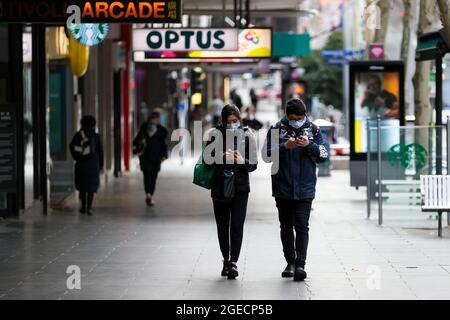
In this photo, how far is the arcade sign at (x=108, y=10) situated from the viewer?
14555 mm

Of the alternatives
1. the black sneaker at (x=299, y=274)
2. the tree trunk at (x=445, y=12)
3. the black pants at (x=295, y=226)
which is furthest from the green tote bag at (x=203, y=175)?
the tree trunk at (x=445, y=12)

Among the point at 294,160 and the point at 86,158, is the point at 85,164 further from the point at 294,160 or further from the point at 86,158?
the point at 294,160

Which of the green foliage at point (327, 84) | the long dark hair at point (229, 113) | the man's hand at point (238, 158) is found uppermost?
the green foliage at point (327, 84)

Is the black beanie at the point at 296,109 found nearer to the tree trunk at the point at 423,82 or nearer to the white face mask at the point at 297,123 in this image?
the white face mask at the point at 297,123

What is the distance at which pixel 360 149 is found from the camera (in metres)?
24.0

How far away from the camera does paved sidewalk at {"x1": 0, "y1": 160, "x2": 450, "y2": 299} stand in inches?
474

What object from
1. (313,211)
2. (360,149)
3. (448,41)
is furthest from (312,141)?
(360,149)

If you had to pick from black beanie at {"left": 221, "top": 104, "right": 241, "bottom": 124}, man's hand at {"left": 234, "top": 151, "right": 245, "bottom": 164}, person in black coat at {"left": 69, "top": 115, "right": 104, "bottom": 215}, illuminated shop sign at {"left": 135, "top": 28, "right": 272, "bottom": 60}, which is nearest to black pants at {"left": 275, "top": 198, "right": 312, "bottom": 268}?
man's hand at {"left": 234, "top": 151, "right": 245, "bottom": 164}

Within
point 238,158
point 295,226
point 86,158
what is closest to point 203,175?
point 238,158

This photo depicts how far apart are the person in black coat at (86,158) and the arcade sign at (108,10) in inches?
241

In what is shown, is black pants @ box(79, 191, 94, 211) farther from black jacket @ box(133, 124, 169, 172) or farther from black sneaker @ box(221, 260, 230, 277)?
black sneaker @ box(221, 260, 230, 277)

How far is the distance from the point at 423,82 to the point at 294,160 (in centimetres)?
1297

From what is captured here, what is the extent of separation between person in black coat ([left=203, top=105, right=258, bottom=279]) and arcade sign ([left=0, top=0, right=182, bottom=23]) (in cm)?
198

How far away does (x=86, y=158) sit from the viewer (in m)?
20.8
